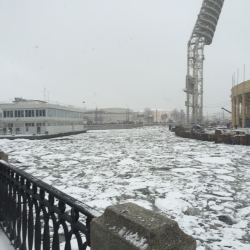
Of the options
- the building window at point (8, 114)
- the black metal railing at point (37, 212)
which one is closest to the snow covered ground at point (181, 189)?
the black metal railing at point (37, 212)

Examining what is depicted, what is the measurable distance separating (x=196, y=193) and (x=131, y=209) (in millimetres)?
6008

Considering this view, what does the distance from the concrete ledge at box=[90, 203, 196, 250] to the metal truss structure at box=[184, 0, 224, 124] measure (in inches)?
2197

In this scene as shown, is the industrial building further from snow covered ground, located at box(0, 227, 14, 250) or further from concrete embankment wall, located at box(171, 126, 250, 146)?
snow covered ground, located at box(0, 227, 14, 250)

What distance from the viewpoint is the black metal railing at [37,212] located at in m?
2.01

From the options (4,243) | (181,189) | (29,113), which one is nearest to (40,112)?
(29,113)

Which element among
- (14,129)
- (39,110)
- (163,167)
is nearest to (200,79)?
(39,110)

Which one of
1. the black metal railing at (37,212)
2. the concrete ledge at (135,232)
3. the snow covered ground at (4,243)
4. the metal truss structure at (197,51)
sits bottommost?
the snow covered ground at (4,243)

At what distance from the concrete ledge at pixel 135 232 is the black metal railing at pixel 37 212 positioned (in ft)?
0.57

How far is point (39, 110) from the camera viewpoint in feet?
131

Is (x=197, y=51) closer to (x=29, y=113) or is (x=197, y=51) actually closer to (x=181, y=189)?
(x=29, y=113)

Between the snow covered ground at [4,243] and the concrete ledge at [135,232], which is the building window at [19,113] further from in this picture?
the concrete ledge at [135,232]

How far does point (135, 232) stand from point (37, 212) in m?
1.62

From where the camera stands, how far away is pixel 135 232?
147cm

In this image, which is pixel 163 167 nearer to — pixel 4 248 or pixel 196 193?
pixel 196 193
